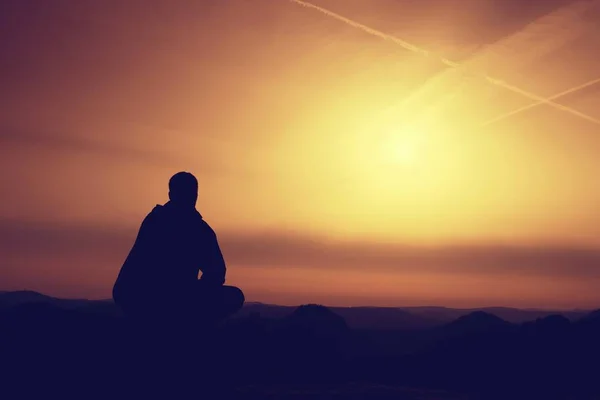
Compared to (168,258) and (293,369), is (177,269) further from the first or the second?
(293,369)

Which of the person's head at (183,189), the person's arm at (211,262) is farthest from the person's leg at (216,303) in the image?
the person's head at (183,189)

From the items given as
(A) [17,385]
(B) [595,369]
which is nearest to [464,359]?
(B) [595,369]

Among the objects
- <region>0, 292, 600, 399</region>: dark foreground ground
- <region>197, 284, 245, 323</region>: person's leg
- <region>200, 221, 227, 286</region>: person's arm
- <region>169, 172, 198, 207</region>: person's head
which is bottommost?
<region>0, 292, 600, 399</region>: dark foreground ground

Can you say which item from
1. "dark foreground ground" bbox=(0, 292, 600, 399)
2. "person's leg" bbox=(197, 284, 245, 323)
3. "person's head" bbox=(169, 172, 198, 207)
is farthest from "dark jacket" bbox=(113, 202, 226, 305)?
"dark foreground ground" bbox=(0, 292, 600, 399)

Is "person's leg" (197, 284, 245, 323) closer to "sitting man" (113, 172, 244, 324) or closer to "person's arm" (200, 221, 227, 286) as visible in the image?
"sitting man" (113, 172, 244, 324)

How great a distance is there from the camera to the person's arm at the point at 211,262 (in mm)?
8797

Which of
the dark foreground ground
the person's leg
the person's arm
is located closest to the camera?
the dark foreground ground

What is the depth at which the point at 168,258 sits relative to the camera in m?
8.75

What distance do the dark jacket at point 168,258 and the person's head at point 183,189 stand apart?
0.39 feet

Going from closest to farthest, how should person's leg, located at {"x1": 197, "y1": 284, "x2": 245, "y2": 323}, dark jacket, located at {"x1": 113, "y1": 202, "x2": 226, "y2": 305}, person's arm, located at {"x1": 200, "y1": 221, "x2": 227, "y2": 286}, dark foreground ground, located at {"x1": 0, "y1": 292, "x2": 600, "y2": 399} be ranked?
dark foreground ground, located at {"x1": 0, "y1": 292, "x2": 600, "y2": 399} → person's leg, located at {"x1": 197, "y1": 284, "x2": 245, "y2": 323} → dark jacket, located at {"x1": 113, "y1": 202, "x2": 226, "y2": 305} → person's arm, located at {"x1": 200, "y1": 221, "x2": 227, "y2": 286}

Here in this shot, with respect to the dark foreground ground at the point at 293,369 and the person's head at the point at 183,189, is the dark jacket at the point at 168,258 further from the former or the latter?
the dark foreground ground at the point at 293,369

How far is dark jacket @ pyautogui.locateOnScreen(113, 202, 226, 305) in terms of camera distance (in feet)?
28.2

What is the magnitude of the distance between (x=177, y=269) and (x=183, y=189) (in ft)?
4.05

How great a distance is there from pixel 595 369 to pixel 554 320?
20272mm
